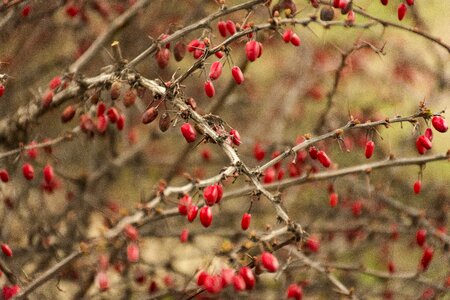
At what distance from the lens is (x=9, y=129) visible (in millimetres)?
3502

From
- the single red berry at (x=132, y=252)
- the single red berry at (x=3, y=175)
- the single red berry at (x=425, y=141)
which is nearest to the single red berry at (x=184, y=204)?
the single red berry at (x=132, y=252)

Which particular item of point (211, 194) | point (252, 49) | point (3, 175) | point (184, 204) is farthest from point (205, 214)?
point (3, 175)

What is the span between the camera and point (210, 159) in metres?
5.32

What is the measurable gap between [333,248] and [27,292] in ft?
7.95

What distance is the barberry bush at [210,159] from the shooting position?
270 centimetres

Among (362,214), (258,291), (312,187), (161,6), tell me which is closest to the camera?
(258,291)

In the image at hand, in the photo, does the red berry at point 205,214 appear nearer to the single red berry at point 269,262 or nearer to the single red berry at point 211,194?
the single red berry at point 211,194

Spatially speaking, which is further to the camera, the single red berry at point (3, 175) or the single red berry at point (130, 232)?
the single red berry at point (130, 232)

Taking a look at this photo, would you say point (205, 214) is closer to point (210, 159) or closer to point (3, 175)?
point (3, 175)

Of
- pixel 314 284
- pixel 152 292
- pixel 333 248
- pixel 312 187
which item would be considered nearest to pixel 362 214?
pixel 333 248

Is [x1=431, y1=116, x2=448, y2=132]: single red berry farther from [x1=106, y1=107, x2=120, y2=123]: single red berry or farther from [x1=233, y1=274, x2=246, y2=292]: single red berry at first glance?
[x1=106, y1=107, x2=120, y2=123]: single red berry

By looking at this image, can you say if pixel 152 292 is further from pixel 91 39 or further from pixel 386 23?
pixel 91 39

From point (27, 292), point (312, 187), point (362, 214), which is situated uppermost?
point (27, 292)

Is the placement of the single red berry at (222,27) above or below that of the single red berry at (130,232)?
above
